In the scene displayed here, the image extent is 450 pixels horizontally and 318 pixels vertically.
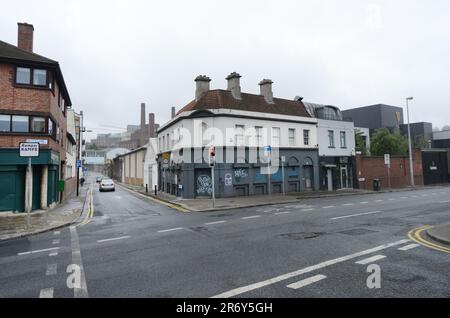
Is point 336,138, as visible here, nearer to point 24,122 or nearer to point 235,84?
point 235,84

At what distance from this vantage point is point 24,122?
1540 cm

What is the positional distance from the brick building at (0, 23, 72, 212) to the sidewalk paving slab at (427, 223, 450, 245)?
705 inches

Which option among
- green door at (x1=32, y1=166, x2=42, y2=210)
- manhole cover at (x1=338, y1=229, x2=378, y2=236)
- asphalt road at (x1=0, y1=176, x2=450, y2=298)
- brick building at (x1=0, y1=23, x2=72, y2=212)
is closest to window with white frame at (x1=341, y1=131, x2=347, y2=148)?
asphalt road at (x1=0, y1=176, x2=450, y2=298)

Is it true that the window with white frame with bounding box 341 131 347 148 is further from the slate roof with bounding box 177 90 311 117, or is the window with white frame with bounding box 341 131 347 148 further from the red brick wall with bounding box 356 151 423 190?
the slate roof with bounding box 177 90 311 117

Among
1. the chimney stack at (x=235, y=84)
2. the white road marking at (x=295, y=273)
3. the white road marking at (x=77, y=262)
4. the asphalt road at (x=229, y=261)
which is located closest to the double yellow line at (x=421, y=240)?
the asphalt road at (x=229, y=261)

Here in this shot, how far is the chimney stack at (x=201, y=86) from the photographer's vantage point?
2524cm

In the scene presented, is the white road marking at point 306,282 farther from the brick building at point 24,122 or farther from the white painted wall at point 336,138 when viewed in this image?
the white painted wall at point 336,138

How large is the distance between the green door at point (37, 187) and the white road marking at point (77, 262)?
7.22 m

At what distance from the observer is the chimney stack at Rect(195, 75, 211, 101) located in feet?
82.8

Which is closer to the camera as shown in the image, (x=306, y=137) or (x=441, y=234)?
(x=441, y=234)

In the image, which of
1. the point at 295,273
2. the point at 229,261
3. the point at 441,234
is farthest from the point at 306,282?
the point at 441,234

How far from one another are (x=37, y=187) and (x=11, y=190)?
168 cm

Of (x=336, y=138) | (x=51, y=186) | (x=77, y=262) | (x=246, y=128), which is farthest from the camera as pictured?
(x=336, y=138)
